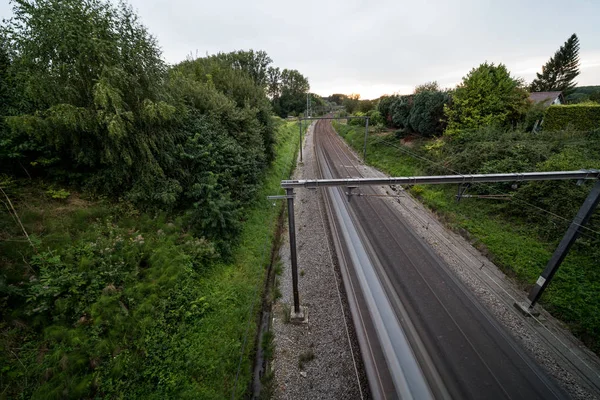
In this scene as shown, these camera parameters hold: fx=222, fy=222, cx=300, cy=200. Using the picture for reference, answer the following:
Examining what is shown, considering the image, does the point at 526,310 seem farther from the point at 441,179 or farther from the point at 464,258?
the point at 441,179

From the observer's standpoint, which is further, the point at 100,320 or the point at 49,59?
the point at 49,59

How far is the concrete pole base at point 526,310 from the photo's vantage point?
887 centimetres

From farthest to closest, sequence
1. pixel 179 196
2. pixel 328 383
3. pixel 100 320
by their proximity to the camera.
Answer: pixel 179 196 < pixel 328 383 < pixel 100 320

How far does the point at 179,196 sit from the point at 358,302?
10005mm

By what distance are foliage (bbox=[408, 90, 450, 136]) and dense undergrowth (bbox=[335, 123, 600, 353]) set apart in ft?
15.0

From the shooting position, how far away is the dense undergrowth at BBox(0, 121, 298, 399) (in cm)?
580

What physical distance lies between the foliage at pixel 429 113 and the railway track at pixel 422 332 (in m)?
17.6

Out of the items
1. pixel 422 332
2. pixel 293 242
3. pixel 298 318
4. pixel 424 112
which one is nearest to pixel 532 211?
pixel 422 332

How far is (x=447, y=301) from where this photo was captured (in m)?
9.70

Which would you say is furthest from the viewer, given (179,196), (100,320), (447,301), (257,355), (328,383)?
(179,196)

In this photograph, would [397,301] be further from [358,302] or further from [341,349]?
[341,349]

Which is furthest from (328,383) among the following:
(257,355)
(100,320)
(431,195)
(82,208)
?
(431,195)

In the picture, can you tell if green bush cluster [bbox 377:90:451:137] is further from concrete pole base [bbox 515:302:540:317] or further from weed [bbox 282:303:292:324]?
weed [bbox 282:303:292:324]

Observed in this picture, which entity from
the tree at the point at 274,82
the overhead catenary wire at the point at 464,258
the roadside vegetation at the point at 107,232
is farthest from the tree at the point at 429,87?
the tree at the point at 274,82
